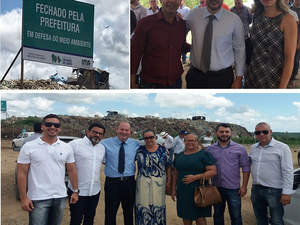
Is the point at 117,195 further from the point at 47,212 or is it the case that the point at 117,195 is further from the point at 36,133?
the point at 36,133

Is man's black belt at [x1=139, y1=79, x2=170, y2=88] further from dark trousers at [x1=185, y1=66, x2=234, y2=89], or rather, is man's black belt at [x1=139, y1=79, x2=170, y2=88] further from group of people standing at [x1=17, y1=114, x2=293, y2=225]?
group of people standing at [x1=17, y1=114, x2=293, y2=225]

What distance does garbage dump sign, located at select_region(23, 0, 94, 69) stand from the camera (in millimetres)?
3518

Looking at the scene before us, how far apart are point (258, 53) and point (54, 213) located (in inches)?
92.7

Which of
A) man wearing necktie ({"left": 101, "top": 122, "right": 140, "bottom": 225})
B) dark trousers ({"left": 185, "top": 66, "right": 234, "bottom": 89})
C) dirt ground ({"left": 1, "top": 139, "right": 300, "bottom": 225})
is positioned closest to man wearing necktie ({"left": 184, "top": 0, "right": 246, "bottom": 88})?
dark trousers ({"left": 185, "top": 66, "right": 234, "bottom": 89})

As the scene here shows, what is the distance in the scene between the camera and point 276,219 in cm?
289

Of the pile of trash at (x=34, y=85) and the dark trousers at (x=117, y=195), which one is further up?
the pile of trash at (x=34, y=85)

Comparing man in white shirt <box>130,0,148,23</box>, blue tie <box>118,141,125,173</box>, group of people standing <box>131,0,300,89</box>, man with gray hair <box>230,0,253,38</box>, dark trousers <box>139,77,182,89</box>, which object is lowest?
blue tie <box>118,141,125,173</box>

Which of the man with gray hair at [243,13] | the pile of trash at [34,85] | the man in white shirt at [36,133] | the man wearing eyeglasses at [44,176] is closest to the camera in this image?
the man wearing eyeglasses at [44,176]

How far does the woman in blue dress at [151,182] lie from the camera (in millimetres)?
3014

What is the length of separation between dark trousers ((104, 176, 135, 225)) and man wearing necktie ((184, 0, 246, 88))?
3.99 ft

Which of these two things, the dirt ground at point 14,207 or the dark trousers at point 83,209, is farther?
the dirt ground at point 14,207

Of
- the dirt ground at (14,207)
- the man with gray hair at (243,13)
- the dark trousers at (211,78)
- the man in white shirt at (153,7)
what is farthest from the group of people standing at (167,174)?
the man in white shirt at (153,7)

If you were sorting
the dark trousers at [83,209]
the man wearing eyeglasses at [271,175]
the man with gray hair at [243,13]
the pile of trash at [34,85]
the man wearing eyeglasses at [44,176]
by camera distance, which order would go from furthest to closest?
the pile of trash at [34,85] < the man with gray hair at [243,13] < the dark trousers at [83,209] < the man wearing eyeglasses at [271,175] < the man wearing eyeglasses at [44,176]

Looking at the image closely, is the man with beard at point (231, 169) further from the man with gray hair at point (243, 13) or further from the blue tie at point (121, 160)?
the man with gray hair at point (243, 13)
